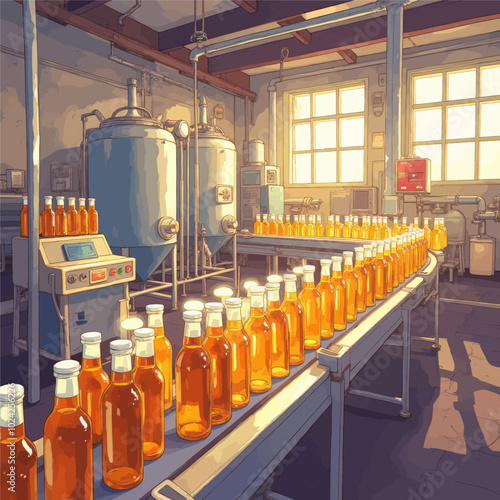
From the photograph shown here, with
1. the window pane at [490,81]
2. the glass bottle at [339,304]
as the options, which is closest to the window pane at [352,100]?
the window pane at [490,81]

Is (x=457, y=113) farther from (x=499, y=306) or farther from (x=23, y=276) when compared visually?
(x=23, y=276)

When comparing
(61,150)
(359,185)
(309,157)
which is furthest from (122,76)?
(359,185)

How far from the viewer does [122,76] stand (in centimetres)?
572

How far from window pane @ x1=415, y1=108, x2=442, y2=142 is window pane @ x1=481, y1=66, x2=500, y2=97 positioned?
70cm

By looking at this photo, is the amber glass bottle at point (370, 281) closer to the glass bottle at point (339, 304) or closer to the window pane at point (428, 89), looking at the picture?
the glass bottle at point (339, 304)

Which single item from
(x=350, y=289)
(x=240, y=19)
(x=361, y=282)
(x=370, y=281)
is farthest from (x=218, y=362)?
(x=240, y=19)

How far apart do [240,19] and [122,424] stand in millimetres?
5716

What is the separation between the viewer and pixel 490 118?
654cm

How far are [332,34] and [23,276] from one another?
17.7 ft

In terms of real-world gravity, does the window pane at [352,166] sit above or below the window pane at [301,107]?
below

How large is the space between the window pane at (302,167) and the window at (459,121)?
75.9 inches

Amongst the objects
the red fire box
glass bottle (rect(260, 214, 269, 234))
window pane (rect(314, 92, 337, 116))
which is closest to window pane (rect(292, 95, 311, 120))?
window pane (rect(314, 92, 337, 116))

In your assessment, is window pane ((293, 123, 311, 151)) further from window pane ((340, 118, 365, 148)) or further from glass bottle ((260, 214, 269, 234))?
glass bottle ((260, 214, 269, 234))

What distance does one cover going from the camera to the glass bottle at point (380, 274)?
1.94 m
